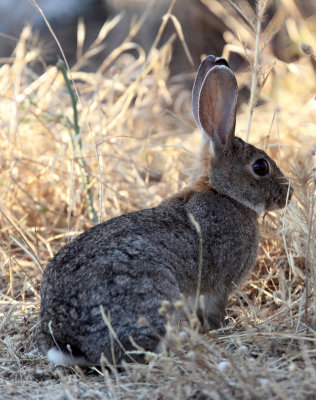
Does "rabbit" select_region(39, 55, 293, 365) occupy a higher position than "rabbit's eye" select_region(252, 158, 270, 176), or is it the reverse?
"rabbit's eye" select_region(252, 158, 270, 176)

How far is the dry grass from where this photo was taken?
108 inches

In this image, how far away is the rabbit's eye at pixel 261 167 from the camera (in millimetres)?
4176

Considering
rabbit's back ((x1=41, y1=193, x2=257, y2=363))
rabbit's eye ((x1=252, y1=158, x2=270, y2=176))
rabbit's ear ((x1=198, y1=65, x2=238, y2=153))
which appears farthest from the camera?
rabbit's eye ((x1=252, y1=158, x2=270, y2=176))

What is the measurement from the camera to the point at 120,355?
311 centimetres

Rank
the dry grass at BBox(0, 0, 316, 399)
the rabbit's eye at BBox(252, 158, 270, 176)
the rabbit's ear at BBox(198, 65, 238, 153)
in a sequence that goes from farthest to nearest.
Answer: the rabbit's eye at BBox(252, 158, 270, 176), the rabbit's ear at BBox(198, 65, 238, 153), the dry grass at BBox(0, 0, 316, 399)

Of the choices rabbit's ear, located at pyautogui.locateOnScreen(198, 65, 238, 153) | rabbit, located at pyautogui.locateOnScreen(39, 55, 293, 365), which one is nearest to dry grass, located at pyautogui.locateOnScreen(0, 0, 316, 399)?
rabbit, located at pyautogui.locateOnScreen(39, 55, 293, 365)

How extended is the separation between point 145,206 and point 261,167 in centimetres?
132

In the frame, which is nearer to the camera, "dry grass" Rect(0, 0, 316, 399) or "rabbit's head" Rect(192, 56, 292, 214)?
"dry grass" Rect(0, 0, 316, 399)

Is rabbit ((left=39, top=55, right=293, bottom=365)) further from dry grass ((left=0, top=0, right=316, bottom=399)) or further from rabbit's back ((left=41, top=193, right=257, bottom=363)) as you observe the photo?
dry grass ((left=0, top=0, right=316, bottom=399))

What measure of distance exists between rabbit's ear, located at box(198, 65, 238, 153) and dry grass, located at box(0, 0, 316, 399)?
44 centimetres

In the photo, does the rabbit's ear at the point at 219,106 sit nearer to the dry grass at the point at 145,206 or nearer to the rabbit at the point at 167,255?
the rabbit at the point at 167,255

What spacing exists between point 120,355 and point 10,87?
353 cm

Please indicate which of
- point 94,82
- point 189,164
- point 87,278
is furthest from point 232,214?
point 94,82

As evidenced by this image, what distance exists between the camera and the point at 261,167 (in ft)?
13.7
